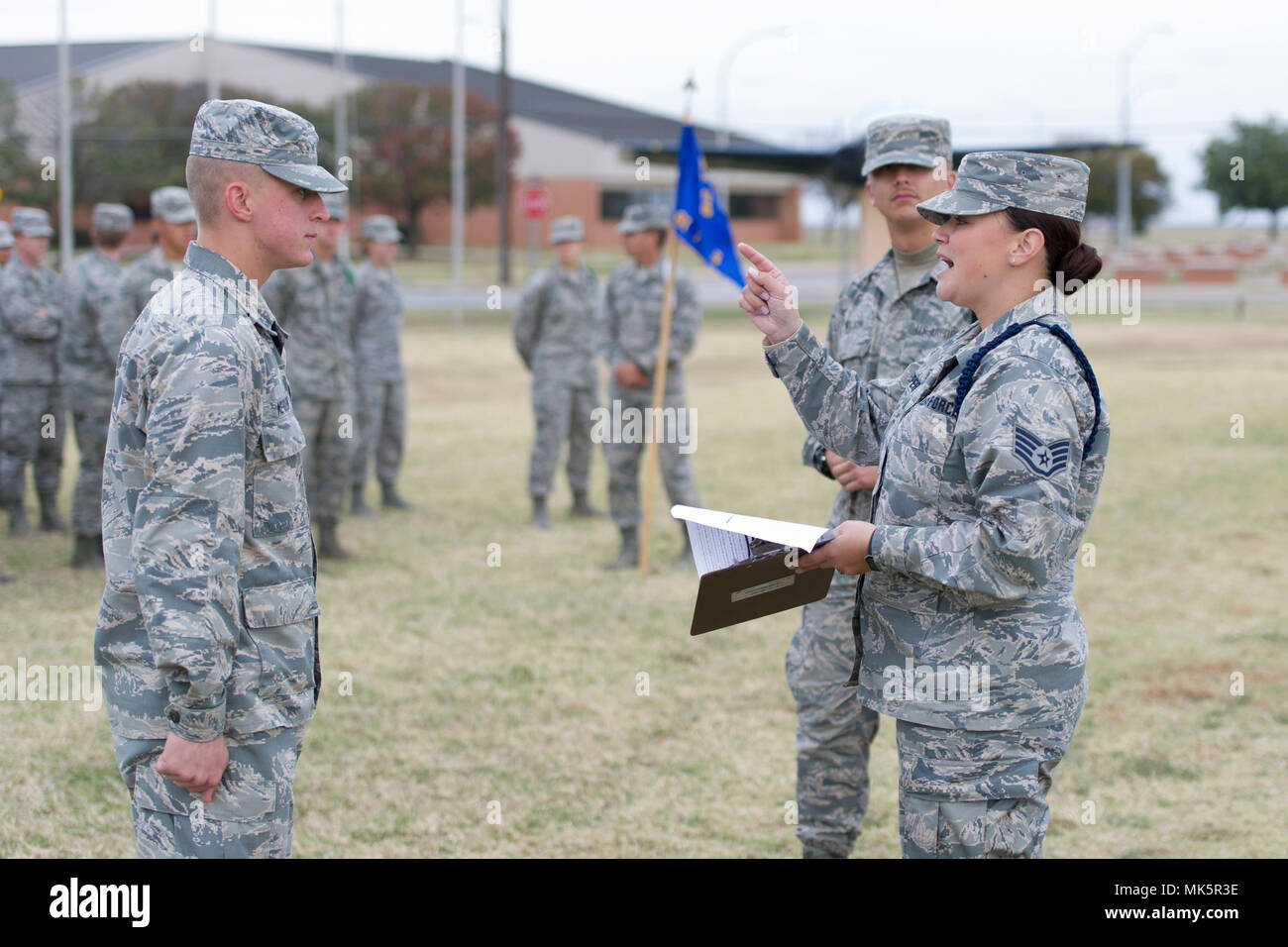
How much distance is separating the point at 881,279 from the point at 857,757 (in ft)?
4.76

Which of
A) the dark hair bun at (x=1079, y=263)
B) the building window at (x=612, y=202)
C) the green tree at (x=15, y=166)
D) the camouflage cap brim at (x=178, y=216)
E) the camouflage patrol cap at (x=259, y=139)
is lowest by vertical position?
the dark hair bun at (x=1079, y=263)

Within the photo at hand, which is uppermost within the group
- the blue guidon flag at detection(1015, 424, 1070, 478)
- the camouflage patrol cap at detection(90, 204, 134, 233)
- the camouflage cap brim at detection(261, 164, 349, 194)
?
the camouflage patrol cap at detection(90, 204, 134, 233)

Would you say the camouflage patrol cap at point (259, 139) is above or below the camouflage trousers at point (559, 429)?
above

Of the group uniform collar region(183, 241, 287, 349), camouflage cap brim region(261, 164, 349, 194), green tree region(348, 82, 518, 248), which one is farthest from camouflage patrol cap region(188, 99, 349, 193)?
green tree region(348, 82, 518, 248)

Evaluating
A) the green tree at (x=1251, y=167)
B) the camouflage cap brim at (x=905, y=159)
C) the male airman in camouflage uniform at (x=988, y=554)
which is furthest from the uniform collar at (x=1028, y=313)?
the green tree at (x=1251, y=167)

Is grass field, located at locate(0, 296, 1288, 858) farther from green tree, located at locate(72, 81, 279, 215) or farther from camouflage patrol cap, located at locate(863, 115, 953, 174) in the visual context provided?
green tree, located at locate(72, 81, 279, 215)

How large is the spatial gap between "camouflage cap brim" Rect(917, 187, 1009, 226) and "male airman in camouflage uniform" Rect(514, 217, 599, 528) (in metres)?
7.06

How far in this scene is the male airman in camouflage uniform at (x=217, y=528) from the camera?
7.33 feet

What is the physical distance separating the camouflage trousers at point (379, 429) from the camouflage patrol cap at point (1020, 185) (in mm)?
7842

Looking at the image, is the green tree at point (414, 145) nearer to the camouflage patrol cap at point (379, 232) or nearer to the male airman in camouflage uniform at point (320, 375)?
the camouflage patrol cap at point (379, 232)

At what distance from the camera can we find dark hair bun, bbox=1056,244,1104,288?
254 cm

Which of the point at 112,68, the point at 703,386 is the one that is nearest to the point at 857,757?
the point at 703,386

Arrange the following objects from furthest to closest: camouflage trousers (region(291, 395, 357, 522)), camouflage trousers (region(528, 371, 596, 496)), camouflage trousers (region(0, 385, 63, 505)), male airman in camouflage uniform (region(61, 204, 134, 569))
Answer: camouflage trousers (region(528, 371, 596, 496))
camouflage trousers (region(0, 385, 63, 505))
camouflage trousers (region(291, 395, 357, 522))
male airman in camouflage uniform (region(61, 204, 134, 569))

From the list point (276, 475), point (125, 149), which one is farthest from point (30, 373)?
point (125, 149)
